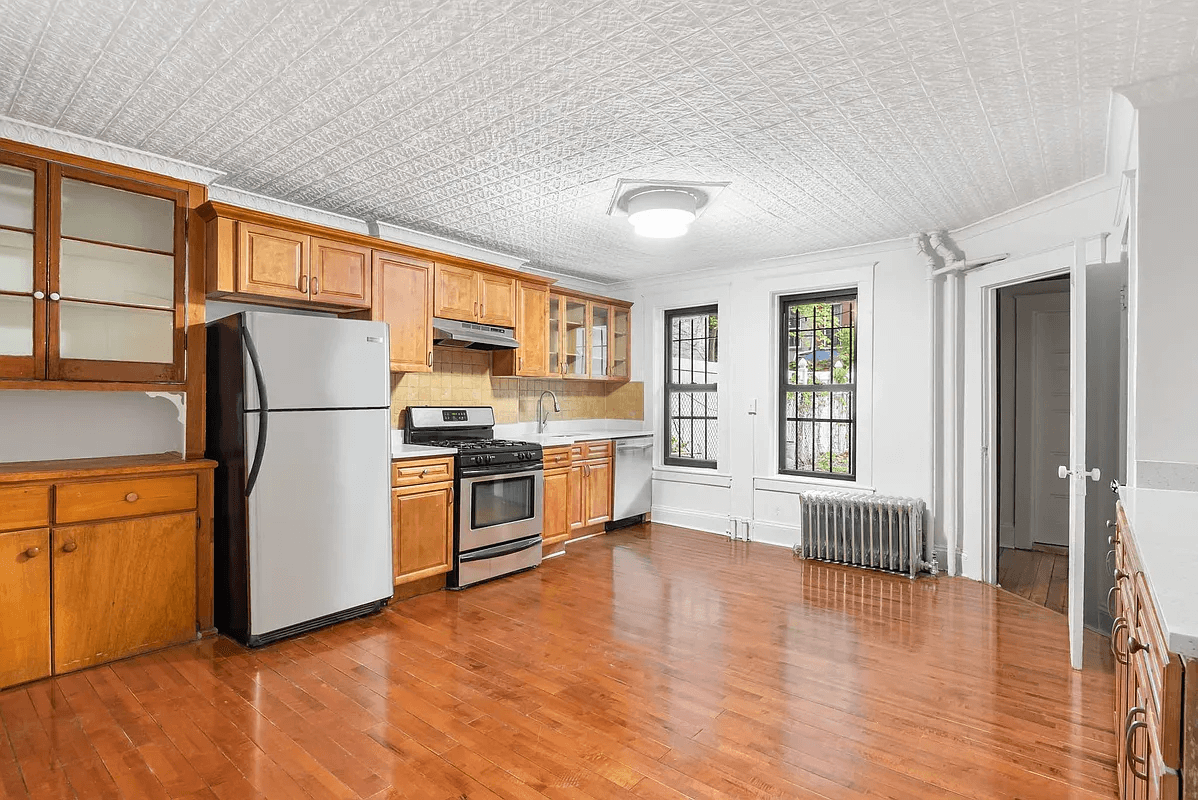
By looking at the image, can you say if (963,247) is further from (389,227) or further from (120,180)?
(120,180)

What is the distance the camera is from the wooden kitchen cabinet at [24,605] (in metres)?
2.78

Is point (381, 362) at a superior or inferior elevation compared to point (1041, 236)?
inferior

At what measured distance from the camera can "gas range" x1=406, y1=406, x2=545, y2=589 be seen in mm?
4316

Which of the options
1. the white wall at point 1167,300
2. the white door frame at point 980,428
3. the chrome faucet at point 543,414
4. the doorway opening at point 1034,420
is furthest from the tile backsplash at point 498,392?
the white wall at point 1167,300

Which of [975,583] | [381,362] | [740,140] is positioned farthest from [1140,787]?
[381,362]

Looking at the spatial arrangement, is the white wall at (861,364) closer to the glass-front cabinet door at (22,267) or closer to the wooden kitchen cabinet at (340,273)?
the wooden kitchen cabinet at (340,273)

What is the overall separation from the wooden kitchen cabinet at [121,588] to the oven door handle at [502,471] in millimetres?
1587

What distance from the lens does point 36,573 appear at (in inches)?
113

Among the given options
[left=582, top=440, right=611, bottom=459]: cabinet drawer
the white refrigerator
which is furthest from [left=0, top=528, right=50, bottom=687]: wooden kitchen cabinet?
[left=582, top=440, right=611, bottom=459]: cabinet drawer

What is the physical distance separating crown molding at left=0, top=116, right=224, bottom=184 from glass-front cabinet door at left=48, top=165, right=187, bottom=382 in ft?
0.30

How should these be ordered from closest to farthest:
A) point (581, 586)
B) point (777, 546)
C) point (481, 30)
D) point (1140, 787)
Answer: point (1140, 787), point (481, 30), point (581, 586), point (777, 546)

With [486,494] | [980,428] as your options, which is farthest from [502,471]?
[980,428]

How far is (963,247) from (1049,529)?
268 centimetres

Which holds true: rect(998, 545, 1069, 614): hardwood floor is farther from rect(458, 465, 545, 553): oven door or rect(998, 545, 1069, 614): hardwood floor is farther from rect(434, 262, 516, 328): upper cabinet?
rect(434, 262, 516, 328): upper cabinet
